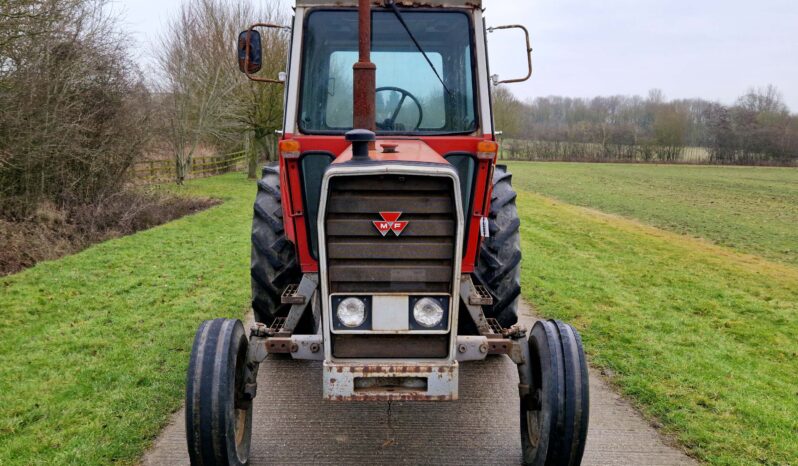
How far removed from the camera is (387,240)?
9.77 feet

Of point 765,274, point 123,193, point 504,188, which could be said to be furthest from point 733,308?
point 123,193

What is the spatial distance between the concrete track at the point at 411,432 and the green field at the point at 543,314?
8.8 inches

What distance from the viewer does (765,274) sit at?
9.69 metres

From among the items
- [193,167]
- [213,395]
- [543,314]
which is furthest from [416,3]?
[193,167]

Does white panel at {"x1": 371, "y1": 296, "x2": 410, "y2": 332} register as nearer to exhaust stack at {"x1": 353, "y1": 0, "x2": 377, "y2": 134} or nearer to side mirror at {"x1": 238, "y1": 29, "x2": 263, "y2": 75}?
exhaust stack at {"x1": 353, "y1": 0, "x2": 377, "y2": 134}

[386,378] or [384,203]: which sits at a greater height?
[384,203]

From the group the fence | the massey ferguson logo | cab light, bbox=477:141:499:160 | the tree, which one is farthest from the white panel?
the tree

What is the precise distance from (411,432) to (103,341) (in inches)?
125

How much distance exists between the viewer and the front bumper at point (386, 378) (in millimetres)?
2889

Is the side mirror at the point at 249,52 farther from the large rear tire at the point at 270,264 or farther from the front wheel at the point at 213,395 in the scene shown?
the front wheel at the point at 213,395

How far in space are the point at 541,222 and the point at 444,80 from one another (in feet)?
37.2

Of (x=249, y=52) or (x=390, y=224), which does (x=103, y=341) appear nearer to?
(x=249, y=52)

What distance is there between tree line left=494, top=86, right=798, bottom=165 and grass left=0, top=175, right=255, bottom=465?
45.0 m

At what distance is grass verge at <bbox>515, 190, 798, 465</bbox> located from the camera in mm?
3990
